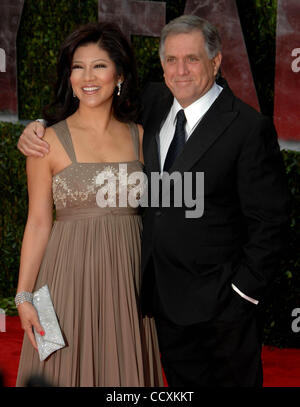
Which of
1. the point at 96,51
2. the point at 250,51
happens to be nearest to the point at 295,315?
the point at 250,51

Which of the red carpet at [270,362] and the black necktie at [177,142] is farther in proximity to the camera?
the red carpet at [270,362]

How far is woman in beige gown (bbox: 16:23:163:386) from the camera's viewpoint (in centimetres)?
235

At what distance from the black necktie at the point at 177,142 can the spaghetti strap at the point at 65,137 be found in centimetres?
39

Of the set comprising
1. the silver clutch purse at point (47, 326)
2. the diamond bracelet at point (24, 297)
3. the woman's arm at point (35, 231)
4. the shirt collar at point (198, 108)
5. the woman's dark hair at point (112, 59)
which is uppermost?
the woman's dark hair at point (112, 59)

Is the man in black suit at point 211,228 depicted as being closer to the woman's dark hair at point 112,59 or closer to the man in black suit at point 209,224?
the man in black suit at point 209,224

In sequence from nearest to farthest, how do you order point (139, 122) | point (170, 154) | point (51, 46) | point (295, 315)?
1. point (170, 154)
2. point (139, 122)
3. point (295, 315)
4. point (51, 46)

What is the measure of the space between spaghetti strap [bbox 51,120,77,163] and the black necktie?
0.39 metres

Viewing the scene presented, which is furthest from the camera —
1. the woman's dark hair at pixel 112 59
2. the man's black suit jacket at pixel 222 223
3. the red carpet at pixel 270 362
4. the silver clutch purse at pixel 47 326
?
the red carpet at pixel 270 362

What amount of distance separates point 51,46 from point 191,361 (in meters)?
3.59

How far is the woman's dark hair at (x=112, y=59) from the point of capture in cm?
245

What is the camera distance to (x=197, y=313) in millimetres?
2279

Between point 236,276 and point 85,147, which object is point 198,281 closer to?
point 236,276

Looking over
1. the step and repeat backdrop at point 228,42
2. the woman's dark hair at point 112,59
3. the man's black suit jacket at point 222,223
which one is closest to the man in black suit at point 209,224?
the man's black suit jacket at point 222,223

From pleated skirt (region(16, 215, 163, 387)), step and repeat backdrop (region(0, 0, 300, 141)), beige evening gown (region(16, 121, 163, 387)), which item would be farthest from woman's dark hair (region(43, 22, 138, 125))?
step and repeat backdrop (region(0, 0, 300, 141))
